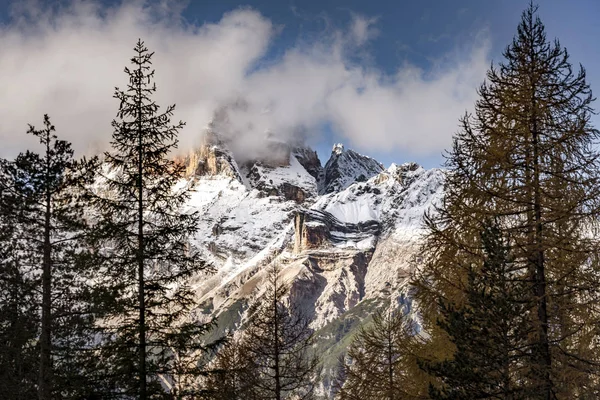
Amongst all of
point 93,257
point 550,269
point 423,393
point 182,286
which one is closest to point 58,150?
point 93,257

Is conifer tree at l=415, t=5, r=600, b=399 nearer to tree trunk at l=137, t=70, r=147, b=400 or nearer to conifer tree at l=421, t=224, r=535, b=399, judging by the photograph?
conifer tree at l=421, t=224, r=535, b=399

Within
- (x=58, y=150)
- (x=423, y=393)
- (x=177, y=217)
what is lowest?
(x=423, y=393)

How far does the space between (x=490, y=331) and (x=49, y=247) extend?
42.9 ft

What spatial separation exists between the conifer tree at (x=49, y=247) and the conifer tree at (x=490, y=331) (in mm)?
11213

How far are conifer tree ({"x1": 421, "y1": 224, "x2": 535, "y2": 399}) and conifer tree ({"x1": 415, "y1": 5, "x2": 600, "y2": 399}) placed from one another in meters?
0.30

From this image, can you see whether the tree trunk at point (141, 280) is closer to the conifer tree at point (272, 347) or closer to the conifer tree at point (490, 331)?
the conifer tree at point (272, 347)

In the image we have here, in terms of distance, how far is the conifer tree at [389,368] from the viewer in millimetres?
13062

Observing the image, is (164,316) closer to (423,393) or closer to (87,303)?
(87,303)

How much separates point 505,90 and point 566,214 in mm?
3133

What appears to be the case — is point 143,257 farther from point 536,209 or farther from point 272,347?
point 536,209

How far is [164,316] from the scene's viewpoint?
46.2ft

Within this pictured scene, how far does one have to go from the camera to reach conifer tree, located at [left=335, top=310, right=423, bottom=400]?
1306cm

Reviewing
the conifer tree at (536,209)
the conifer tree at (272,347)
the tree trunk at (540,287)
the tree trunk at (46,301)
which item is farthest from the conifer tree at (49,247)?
the tree trunk at (540,287)

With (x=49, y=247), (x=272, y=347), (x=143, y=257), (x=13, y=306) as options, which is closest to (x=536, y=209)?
(x=143, y=257)
